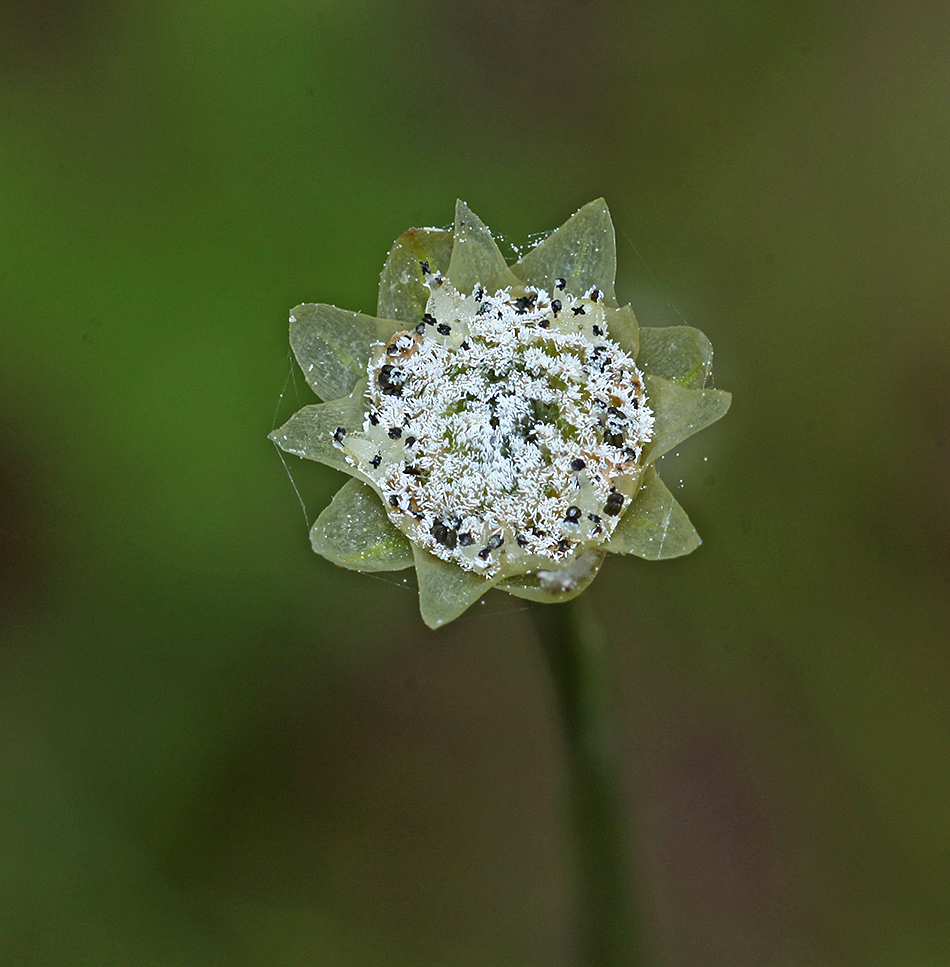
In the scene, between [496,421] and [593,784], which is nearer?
[496,421]

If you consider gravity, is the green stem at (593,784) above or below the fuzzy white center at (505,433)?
below

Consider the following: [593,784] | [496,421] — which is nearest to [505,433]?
[496,421]

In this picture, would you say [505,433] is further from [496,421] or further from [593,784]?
[593,784]

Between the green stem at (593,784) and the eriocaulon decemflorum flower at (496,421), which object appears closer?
the eriocaulon decemflorum flower at (496,421)

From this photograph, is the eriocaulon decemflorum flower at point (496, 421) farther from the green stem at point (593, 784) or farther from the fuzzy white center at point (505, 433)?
the green stem at point (593, 784)

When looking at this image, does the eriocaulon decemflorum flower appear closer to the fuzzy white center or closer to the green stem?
the fuzzy white center

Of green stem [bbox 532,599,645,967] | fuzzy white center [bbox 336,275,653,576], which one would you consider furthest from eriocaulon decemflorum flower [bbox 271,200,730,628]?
green stem [bbox 532,599,645,967]

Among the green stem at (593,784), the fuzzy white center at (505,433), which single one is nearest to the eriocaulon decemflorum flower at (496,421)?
the fuzzy white center at (505,433)
